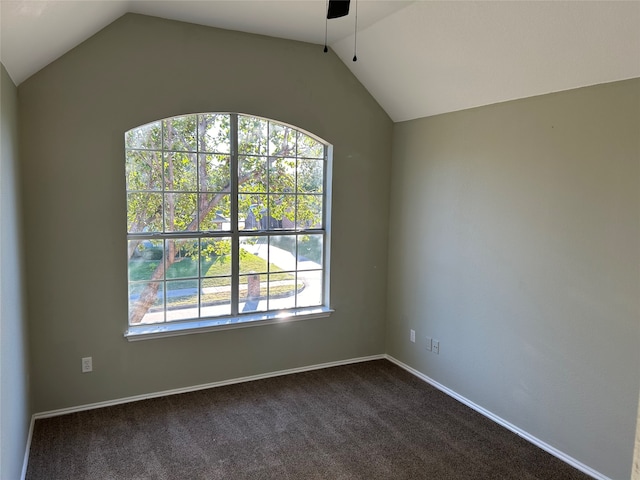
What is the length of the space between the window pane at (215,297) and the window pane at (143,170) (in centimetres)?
85

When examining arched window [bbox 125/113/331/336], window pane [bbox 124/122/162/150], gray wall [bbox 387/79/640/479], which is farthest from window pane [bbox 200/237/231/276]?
gray wall [bbox 387/79/640/479]

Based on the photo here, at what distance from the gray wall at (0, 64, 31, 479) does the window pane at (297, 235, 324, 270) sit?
2.07 m

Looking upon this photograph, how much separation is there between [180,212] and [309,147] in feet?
4.03

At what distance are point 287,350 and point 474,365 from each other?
1.52 m

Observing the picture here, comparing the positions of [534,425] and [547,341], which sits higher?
[547,341]

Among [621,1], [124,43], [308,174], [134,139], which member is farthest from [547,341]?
[124,43]

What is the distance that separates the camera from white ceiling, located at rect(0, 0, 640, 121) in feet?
7.27

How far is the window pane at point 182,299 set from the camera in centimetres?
354

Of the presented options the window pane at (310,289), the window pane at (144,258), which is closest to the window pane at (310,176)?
the window pane at (310,289)

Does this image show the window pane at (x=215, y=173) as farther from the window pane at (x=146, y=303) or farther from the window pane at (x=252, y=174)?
the window pane at (x=146, y=303)

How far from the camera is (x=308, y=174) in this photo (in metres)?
3.99

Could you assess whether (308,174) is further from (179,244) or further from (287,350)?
(287,350)

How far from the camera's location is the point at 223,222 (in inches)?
145

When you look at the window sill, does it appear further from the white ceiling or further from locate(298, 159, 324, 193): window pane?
the white ceiling
